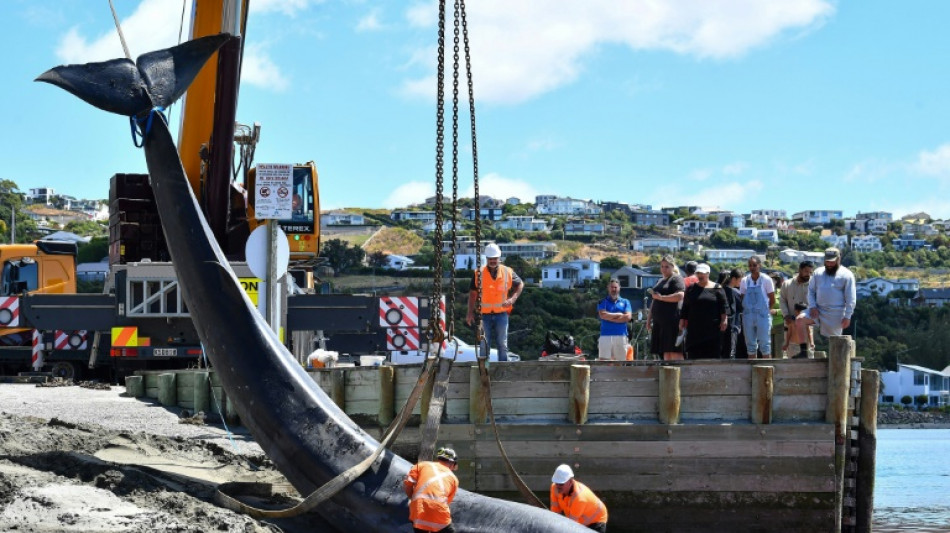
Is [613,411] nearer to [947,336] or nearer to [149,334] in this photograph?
A: [149,334]

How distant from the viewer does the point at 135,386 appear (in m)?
21.8

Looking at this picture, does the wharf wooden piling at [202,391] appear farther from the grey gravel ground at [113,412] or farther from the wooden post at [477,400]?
the wooden post at [477,400]

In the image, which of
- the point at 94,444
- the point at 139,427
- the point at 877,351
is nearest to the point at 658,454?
the point at 94,444

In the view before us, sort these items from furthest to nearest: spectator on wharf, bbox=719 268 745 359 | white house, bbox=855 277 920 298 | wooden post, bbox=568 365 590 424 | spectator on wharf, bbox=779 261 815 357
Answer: white house, bbox=855 277 920 298 < spectator on wharf, bbox=779 261 815 357 < spectator on wharf, bbox=719 268 745 359 < wooden post, bbox=568 365 590 424

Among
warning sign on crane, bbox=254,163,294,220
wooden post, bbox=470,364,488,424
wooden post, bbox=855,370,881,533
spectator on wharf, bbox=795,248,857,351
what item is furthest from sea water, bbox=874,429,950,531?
warning sign on crane, bbox=254,163,294,220

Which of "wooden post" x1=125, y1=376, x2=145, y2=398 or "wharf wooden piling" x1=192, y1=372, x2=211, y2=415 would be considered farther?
"wooden post" x1=125, y1=376, x2=145, y2=398

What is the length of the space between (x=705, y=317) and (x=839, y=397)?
2567 millimetres

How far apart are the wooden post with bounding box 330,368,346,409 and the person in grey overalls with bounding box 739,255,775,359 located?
557 centimetres

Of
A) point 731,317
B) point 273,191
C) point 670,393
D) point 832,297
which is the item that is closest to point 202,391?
point 273,191

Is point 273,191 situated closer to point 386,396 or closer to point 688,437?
point 386,396

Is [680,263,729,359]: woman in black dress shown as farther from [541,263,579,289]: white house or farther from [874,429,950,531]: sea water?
[541,263,579,289]: white house

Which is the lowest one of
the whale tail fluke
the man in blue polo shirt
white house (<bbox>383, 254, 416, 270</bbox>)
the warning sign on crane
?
the man in blue polo shirt

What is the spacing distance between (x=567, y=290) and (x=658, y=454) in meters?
143

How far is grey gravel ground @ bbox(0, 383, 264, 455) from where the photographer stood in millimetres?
16453
